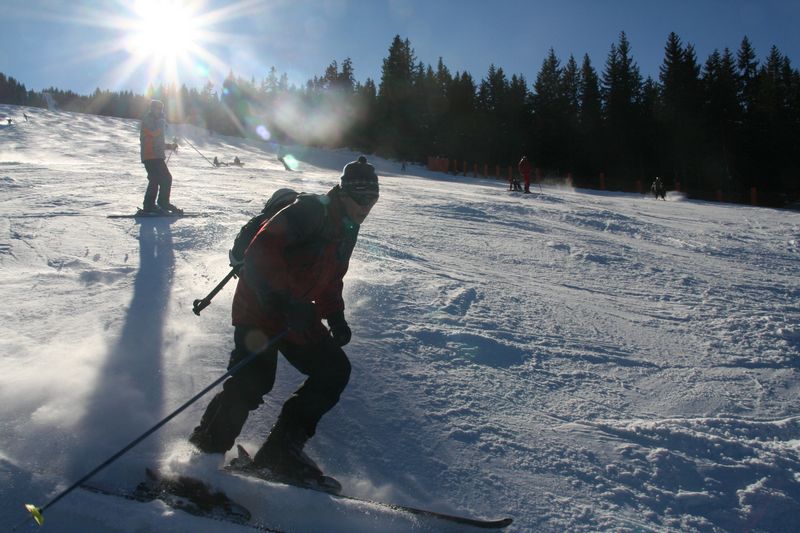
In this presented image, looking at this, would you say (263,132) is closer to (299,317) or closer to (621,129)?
(621,129)

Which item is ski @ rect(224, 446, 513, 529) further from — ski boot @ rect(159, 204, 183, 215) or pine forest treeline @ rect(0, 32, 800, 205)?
pine forest treeline @ rect(0, 32, 800, 205)

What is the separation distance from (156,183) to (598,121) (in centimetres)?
4754

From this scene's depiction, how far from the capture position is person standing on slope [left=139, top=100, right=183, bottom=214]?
793 centimetres

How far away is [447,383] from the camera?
11.9ft

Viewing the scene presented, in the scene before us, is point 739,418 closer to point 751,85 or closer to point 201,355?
point 201,355

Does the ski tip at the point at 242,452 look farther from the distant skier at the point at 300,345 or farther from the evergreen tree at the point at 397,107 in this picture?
the evergreen tree at the point at 397,107

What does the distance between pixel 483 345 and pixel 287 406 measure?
191 cm

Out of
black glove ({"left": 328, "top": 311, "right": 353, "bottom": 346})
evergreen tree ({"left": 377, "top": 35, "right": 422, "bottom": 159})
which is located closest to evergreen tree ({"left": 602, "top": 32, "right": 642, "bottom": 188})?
evergreen tree ({"left": 377, "top": 35, "right": 422, "bottom": 159})

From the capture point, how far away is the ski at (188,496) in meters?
2.28

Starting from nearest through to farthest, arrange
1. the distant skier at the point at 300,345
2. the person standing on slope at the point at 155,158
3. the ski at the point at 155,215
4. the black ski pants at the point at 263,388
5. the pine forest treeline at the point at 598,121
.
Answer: the distant skier at the point at 300,345, the black ski pants at the point at 263,388, the ski at the point at 155,215, the person standing on slope at the point at 155,158, the pine forest treeline at the point at 598,121

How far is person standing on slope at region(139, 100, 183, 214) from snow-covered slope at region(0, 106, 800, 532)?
0.62 m

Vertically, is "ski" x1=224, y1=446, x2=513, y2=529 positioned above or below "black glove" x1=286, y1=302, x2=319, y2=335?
below

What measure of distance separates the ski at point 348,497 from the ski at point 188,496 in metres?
0.18

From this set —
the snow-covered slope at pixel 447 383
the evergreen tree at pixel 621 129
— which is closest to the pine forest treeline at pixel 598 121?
the evergreen tree at pixel 621 129
